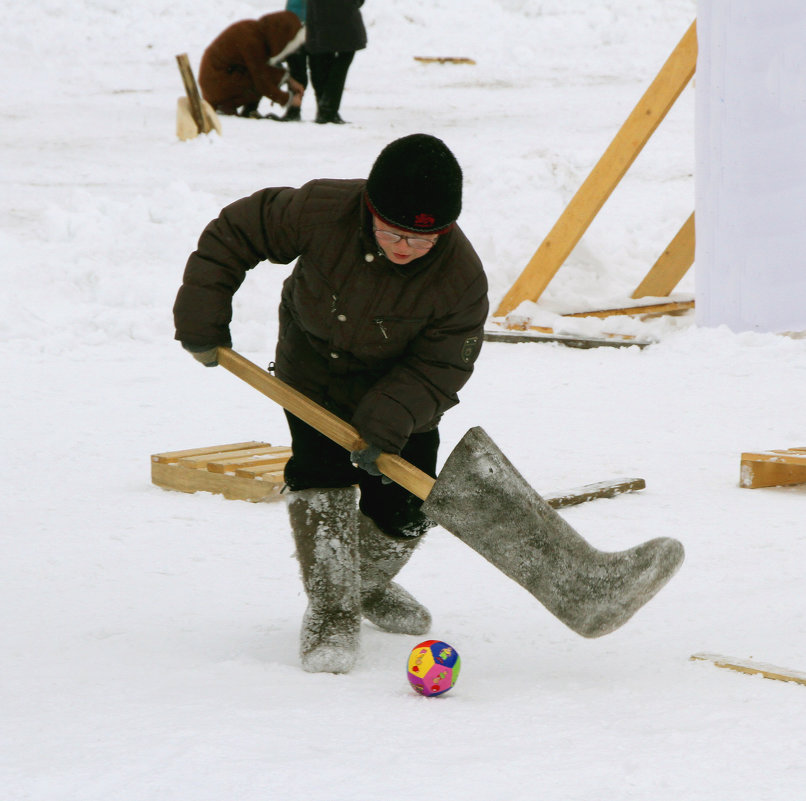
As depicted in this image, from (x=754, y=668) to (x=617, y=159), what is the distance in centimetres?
528

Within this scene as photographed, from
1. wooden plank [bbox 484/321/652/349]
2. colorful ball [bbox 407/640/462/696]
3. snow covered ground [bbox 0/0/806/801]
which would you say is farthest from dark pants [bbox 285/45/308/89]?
colorful ball [bbox 407/640/462/696]

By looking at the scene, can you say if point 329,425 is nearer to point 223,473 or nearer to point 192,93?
point 223,473

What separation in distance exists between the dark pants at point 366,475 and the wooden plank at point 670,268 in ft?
17.6

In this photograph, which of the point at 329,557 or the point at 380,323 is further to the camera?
the point at 329,557

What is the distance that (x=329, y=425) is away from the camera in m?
2.79

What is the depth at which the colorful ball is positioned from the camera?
256 cm

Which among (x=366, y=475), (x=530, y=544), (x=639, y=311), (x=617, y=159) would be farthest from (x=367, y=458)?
(x=639, y=311)

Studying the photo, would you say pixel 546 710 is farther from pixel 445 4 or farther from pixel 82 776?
pixel 445 4

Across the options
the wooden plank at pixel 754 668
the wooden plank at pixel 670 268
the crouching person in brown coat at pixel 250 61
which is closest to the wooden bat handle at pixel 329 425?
the wooden plank at pixel 754 668

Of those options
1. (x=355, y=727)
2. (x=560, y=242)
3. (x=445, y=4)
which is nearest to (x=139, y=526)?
(x=355, y=727)

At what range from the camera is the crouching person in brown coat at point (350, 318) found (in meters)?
2.64

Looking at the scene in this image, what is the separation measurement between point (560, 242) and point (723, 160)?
1.12 m

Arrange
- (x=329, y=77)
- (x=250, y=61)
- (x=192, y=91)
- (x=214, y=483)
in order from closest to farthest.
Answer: (x=214, y=483)
(x=192, y=91)
(x=250, y=61)
(x=329, y=77)

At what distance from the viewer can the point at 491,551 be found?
275 cm
